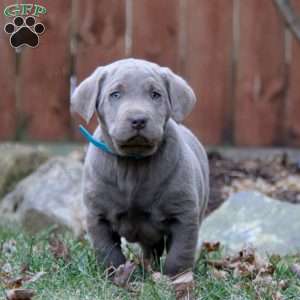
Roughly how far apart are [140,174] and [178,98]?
17.2 inches

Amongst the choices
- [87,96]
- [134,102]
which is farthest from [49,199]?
[134,102]

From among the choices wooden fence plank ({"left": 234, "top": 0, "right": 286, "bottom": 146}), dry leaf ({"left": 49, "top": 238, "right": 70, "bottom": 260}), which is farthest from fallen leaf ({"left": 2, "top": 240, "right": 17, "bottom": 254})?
wooden fence plank ({"left": 234, "top": 0, "right": 286, "bottom": 146})

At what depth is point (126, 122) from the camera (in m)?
4.51

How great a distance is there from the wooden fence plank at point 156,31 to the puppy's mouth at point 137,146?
4238 millimetres

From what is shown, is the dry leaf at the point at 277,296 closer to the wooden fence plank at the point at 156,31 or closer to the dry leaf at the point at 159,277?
the dry leaf at the point at 159,277

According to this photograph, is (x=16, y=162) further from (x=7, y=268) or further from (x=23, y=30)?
(x=7, y=268)

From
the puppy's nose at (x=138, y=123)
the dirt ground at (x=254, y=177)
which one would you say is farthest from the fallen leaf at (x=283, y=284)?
the dirt ground at (x=254, y=177)

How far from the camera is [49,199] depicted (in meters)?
7.09

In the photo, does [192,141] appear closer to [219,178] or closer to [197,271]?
[197,271]

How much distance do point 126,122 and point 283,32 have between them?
15.7 feet

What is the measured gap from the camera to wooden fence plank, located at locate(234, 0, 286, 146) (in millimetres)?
8961

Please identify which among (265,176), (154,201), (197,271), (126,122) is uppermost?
(126,122)

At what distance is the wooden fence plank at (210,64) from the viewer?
888 cm

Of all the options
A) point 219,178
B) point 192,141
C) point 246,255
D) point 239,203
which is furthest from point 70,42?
point 246,255
